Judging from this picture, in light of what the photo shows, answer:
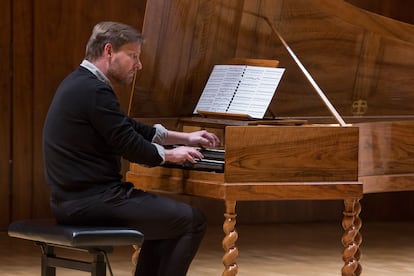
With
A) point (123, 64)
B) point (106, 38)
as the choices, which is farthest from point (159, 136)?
point (106, 38)

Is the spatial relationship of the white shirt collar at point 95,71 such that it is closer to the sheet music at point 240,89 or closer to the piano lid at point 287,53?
the piano lid at point 287,53

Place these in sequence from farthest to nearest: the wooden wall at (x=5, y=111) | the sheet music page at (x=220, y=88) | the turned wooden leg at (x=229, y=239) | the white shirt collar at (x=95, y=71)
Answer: the wooden wall at (x=5, y=111) < the sheet music page at (x=220, y=88) < the turned wooden leg at (x=229, y=239) < the white shirt collar at (x=95, y=71)

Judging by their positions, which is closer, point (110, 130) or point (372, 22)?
point (110, 130)

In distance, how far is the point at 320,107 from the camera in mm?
5090

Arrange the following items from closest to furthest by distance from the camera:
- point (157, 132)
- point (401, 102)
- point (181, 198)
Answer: point (157, 132) → point (401, 102) → point (181, 198)

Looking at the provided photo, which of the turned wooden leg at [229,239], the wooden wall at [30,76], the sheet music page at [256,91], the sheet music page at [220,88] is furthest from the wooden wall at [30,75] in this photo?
the turned wooden leg at [229,239]

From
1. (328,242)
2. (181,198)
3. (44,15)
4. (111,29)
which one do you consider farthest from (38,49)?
(111,29)

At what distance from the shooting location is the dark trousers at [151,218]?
3785 millimetres

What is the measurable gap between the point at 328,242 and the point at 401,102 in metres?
1.60

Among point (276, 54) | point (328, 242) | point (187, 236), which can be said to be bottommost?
point (328, 242)

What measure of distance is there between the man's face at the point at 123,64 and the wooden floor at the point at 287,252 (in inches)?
65.9

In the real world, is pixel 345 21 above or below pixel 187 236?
above

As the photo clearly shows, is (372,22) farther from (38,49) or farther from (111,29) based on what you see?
(38,49)

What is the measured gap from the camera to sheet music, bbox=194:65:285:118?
431 cm
